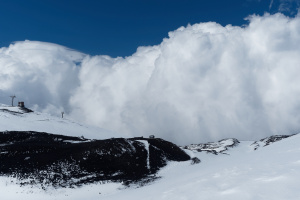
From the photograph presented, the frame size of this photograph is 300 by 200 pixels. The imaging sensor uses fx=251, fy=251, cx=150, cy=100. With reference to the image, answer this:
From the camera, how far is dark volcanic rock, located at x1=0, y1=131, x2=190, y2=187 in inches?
1470

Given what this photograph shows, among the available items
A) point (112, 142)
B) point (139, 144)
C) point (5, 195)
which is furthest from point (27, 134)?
point (5, 195)

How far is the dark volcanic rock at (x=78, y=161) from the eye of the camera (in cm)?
3734

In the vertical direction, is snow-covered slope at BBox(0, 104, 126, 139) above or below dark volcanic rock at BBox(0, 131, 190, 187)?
above

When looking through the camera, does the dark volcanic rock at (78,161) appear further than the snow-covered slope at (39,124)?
No

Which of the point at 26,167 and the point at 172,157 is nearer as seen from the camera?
the point at 26,167

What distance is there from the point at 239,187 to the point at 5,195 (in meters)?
32.3

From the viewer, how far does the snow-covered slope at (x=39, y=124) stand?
65.8m

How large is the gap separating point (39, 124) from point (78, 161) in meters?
36.6

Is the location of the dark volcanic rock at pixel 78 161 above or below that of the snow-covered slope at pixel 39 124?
below

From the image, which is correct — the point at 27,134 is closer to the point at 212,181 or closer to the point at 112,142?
the point at 112,142

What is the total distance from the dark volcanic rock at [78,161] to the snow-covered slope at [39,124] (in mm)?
8909

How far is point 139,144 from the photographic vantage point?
56.8 meters

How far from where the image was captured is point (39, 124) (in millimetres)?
73750

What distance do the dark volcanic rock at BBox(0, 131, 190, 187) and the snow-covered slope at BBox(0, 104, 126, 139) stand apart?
8909mm
